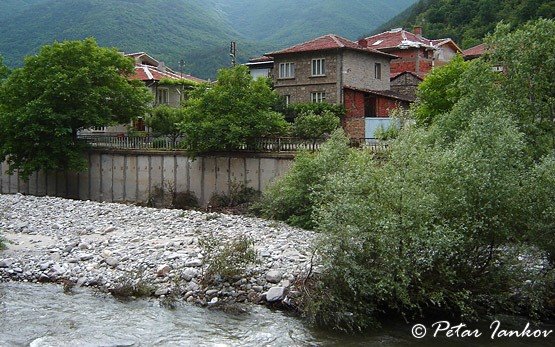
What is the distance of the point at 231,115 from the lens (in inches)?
1458

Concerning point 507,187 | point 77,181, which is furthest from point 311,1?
point 507,187

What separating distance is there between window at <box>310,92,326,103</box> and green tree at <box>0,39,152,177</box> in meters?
14.0

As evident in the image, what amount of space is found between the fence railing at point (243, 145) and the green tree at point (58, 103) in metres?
1.46

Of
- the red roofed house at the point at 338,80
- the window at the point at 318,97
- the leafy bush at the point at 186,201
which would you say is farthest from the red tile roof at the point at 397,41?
the leafy bush at the point at 186,201

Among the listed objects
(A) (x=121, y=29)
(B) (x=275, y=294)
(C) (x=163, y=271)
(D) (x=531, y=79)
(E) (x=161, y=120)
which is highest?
(A) (x=121, y=29)

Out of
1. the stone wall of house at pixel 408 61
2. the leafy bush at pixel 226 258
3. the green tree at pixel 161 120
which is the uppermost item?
the stone wall of house at pixel 408 61

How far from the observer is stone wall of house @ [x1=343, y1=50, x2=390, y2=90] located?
49.6 meters

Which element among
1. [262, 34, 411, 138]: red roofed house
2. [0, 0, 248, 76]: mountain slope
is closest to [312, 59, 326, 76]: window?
[262, 34, 411, 138]: red roofed house

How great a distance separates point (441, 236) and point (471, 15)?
8098 centimetres

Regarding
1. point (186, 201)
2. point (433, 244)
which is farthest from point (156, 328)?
point (186, 201)

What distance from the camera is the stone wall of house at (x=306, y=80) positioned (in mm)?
49469

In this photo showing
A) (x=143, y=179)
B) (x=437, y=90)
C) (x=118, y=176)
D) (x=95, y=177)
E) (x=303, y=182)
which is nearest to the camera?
(x=303, y=182)

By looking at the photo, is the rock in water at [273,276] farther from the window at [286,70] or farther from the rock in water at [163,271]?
the window at [286,70]

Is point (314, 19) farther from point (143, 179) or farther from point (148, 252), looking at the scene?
point (148, 252)
